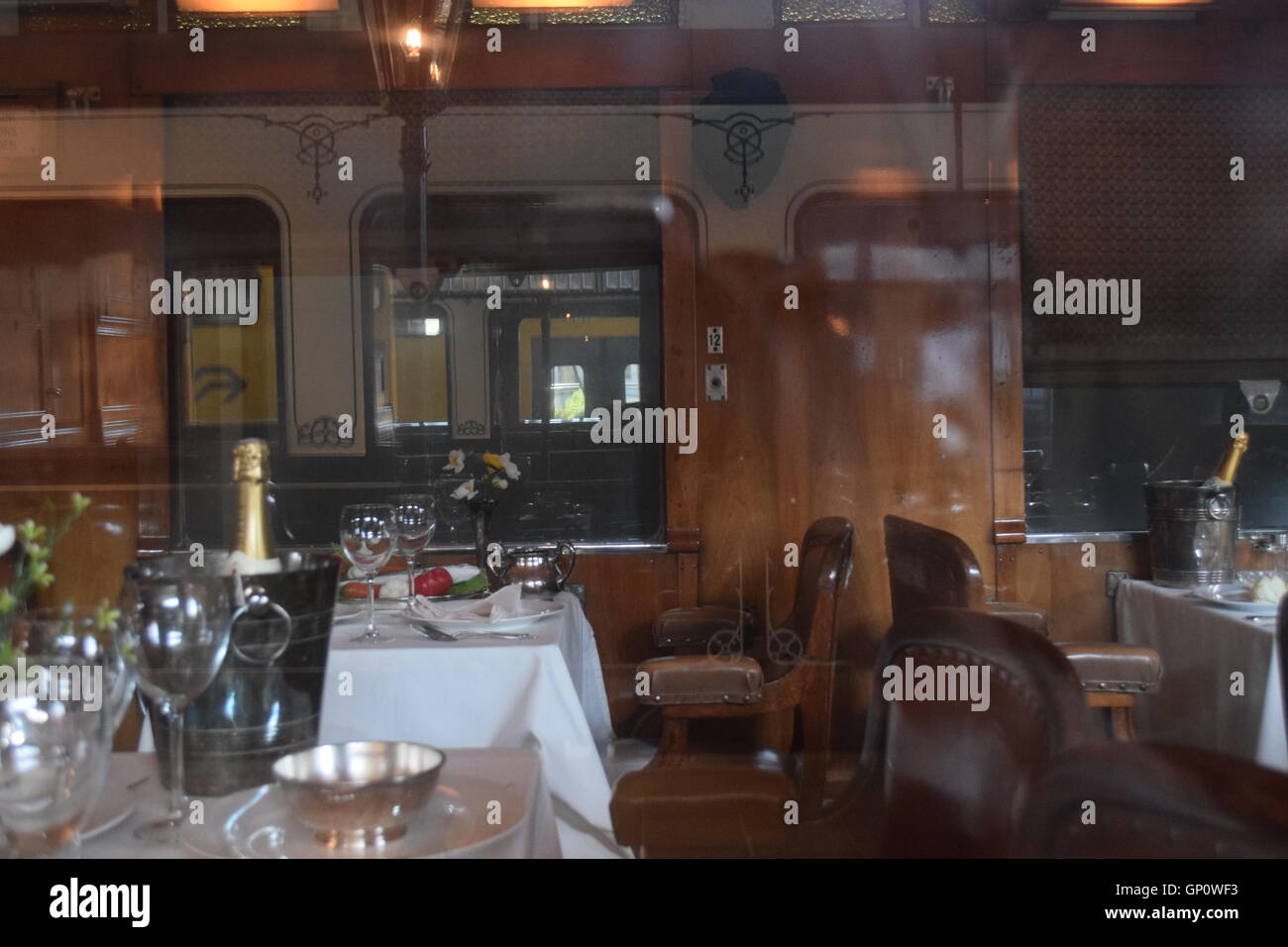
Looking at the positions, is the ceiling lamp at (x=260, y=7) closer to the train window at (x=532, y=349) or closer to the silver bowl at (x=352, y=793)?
the train window at (x=532, y=349)

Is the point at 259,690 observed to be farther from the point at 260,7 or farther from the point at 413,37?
the point at 260,7

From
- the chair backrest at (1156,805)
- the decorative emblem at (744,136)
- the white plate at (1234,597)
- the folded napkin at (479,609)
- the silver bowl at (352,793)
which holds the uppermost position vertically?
the decorative emblem at (744,136)

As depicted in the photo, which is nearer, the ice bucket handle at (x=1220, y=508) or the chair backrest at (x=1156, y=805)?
the chair backrest at (x=1156, y=805)

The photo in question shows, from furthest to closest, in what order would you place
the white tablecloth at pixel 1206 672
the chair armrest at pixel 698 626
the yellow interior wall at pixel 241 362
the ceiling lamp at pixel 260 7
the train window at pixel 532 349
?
the train window at pixel 532 349
the chair armrest at pixel 698 626
the yellow interior wall at pixel 241 362
the ceiling lamp at pixel 260 7
the white tablecloth at pixel 1206 672

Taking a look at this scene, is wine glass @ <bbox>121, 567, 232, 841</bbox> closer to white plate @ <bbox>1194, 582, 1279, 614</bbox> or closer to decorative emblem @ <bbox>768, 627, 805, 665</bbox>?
decorative emblem @ <bbox>768, 627, 805, 665</bbox>

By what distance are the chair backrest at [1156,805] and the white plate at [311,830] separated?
28 centimetres

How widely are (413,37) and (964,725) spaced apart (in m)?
1.71

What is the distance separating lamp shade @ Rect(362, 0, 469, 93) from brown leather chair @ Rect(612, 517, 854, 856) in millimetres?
1151

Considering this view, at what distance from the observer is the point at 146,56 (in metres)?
2.45

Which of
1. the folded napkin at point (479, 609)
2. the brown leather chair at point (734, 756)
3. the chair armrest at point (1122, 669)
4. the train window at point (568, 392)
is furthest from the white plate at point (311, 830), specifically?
the train window at point (568, 392)

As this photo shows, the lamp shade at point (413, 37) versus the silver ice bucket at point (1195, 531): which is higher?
the lamp shade at point (413, 37)

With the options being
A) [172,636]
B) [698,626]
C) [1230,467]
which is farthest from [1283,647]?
[698,626]

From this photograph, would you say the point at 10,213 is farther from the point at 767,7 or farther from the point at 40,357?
the point at 767,7

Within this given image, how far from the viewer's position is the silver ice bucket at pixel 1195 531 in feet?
6.72
